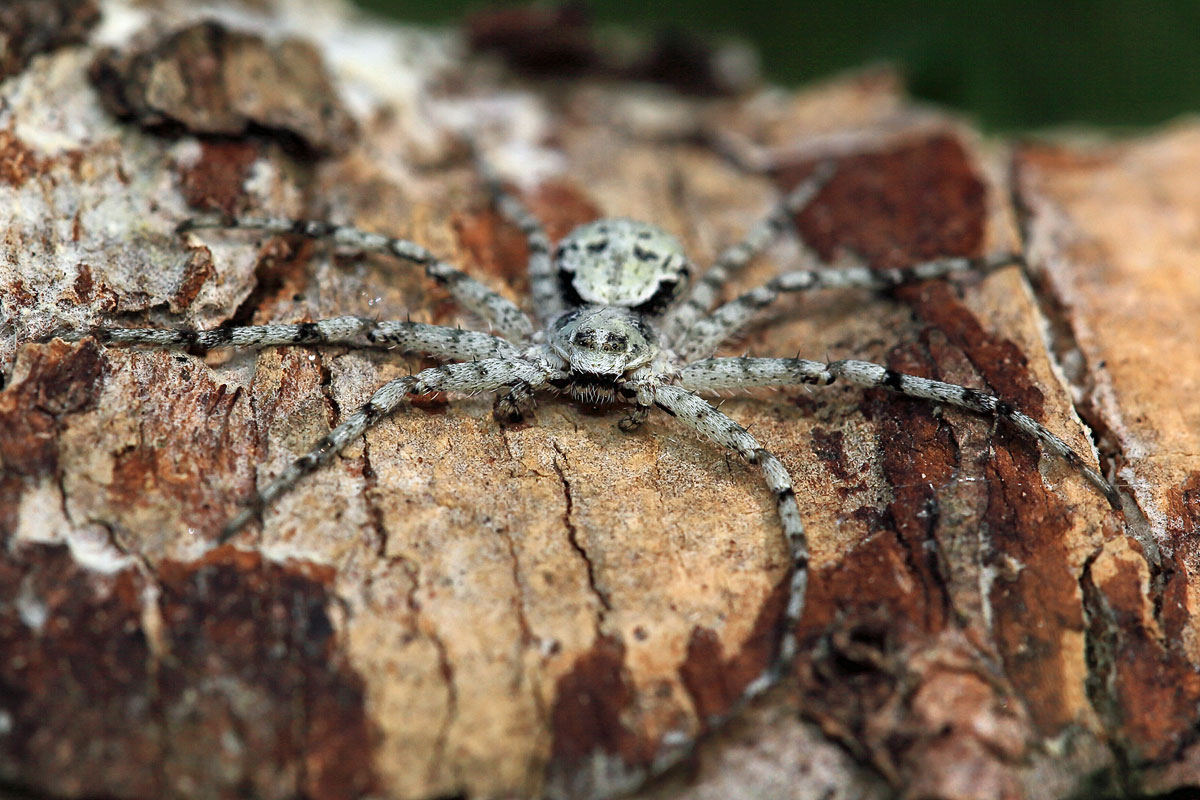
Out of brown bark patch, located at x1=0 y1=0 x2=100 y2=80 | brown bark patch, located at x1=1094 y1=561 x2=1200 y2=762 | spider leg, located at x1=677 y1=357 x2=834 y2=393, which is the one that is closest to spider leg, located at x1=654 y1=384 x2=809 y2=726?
spider leg, located at x1=677 y1=357 x2=834 y2=393

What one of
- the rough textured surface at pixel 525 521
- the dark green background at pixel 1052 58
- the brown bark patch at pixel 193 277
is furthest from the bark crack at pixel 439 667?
the dark green background at pixel 1052 58

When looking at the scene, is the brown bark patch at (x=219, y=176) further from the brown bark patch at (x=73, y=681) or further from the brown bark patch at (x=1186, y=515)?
the brown bark patch at (x=1186, y=515)

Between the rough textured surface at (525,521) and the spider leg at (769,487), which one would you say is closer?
the rough textured surface at (525,521)

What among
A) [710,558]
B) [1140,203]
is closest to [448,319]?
[710,558]

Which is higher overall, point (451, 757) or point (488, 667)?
point (488, 667)

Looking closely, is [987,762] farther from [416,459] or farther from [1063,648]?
[416,459]

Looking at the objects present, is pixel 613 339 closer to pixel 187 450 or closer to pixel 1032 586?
pixel 187 450
